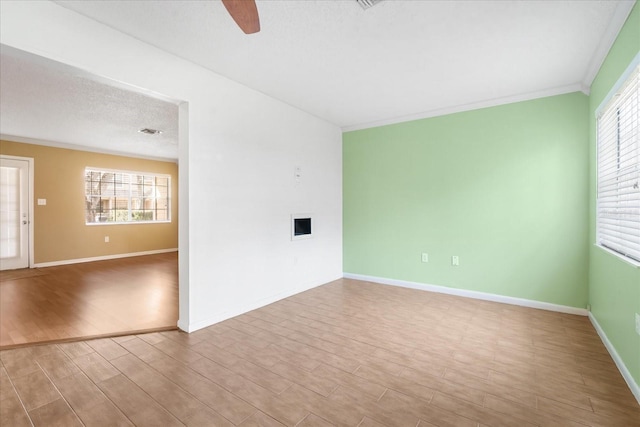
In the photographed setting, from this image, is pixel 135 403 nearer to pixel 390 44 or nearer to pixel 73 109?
pixel 390 44

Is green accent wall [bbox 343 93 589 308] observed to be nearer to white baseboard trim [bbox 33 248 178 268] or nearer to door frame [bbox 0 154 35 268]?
white baseboard trim [bbox 33 248 178 268]

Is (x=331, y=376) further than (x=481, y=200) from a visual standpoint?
No

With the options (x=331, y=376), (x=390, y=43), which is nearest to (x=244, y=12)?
(x=390, y=43)

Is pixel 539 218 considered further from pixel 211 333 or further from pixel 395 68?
pixel 211 333

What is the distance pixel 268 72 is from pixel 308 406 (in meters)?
3.01

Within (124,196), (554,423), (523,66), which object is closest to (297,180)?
(523,66)

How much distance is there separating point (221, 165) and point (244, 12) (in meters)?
1.94

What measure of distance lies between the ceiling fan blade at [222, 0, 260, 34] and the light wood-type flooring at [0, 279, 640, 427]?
216 cm

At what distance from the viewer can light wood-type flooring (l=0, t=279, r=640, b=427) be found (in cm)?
171

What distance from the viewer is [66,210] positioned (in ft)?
20.5

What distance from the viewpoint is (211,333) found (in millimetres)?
2816

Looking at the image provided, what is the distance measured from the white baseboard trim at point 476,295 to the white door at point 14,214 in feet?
21.0

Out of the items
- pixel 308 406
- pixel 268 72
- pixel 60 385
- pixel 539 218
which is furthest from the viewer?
pixel 539 218

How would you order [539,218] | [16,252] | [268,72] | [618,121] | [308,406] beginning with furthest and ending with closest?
[16,252] < [539,218] < [268,72] < [618,121] < [308,406]
